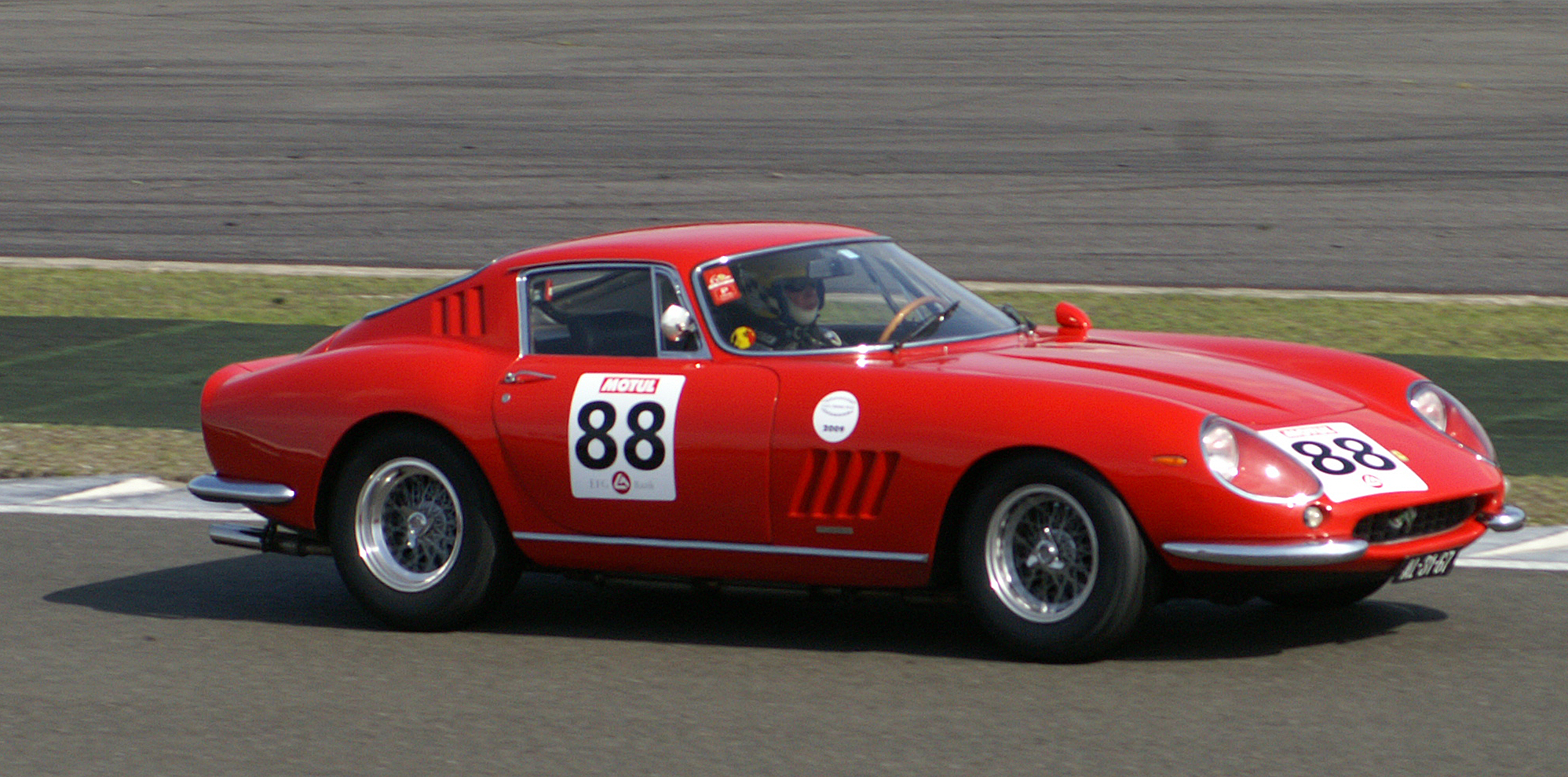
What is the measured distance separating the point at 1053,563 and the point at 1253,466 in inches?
22.6

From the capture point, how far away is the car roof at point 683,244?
610cm

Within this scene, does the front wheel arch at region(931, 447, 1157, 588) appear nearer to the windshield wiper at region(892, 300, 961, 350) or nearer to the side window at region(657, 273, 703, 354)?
the windshield wiper at region(892, 300, 961, 350)

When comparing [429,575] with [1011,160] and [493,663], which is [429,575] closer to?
[493,663]

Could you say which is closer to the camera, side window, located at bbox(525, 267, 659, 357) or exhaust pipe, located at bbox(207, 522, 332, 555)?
side window, located at bbox(525, 267, 659, 357)

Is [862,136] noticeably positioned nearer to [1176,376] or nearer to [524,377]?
[524,377]

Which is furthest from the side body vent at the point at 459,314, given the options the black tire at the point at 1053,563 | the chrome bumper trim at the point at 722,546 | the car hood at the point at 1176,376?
the black tire at the point at 1053,563

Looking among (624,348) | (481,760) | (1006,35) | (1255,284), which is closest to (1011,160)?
(1255,284)

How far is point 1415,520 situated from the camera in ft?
17.6

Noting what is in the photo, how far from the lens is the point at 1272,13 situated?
1180 inches

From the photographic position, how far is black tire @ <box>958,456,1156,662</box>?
5.21 meters

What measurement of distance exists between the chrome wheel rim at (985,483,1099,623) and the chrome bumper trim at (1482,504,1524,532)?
1.16 metres

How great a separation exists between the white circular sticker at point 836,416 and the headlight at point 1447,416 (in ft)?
5.47

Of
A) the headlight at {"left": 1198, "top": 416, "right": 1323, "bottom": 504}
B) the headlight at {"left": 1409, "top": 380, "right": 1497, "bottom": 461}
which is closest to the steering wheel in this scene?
the headlight at {"left": 1198, "top": 416, "right": 1323, "bottom": 504}

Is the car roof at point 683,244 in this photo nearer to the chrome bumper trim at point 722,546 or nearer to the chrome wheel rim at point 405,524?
the chrome wheel rim at point 405,524
